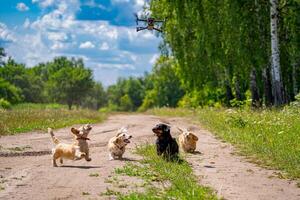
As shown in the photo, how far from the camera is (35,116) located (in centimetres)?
2750

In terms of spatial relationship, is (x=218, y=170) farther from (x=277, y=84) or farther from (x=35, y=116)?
(x=35, y=116)

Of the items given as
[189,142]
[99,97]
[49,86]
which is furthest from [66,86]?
[189,142]

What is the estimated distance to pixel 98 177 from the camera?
34.3 ft

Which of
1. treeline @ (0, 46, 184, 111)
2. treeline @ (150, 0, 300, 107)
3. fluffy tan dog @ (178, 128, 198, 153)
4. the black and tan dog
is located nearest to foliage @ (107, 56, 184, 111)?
treeline @ (0, 46, 184, 111)

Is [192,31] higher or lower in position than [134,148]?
higher

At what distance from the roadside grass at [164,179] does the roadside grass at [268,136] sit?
2028 millimetres

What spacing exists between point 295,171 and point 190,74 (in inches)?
947

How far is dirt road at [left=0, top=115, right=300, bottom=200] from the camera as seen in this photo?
898 centimetres

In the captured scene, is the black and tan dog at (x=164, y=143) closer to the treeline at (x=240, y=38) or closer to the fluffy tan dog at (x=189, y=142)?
the fluffy tan dog at (x=189, y=142)

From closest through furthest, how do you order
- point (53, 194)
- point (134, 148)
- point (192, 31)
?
1. point (53, 194)
2. point (134, 148)
3. point (192, 31)

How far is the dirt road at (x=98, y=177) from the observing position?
8.98 metres

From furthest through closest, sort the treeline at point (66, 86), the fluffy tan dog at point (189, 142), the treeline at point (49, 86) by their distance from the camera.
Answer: the treeline at point (49, 86) < the treeline at point (66, 86) < the fluffy tan dog at point (189, 142)

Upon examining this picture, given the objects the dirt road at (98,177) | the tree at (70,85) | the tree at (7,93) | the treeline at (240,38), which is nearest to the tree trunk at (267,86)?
the treeline at (240,38)

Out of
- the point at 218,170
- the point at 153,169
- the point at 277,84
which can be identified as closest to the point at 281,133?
the point at 218,170
